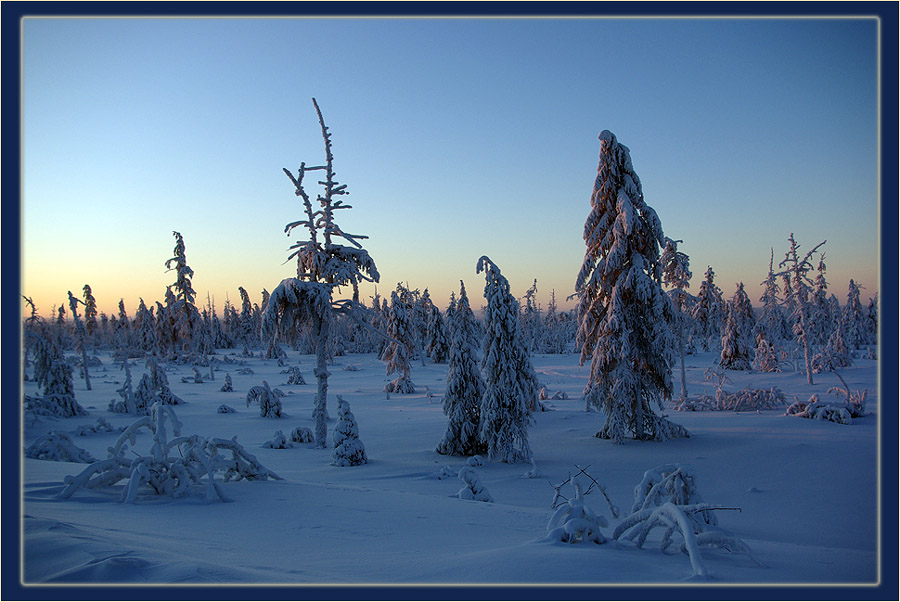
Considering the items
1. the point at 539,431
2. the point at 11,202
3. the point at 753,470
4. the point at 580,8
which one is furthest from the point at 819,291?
the point at 11,202

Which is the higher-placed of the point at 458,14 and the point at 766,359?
the point at 458,14

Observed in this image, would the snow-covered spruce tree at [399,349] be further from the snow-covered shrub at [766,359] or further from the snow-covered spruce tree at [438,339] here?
the snow-covered shrub at [766,359]

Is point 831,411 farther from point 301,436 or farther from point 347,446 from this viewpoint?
point 301,436

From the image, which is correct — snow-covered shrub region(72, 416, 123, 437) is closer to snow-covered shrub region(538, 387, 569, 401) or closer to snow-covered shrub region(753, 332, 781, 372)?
snow-covered shrub region(538, 387, 569, 401)

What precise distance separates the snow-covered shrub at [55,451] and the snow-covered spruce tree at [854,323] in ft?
219

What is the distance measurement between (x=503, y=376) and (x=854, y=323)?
6663 cm

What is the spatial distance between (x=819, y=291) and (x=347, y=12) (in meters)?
50.1

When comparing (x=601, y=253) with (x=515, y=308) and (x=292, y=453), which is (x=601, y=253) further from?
(x=292, y=453)

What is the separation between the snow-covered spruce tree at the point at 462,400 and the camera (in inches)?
650

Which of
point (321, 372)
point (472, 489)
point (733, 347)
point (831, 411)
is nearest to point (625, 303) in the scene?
point (831, 411)

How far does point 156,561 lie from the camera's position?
11.7 ft

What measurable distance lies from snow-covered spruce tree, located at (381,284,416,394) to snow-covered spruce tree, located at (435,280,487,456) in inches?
634

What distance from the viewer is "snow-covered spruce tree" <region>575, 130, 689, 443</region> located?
16578 millimetres

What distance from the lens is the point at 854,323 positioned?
207ft
